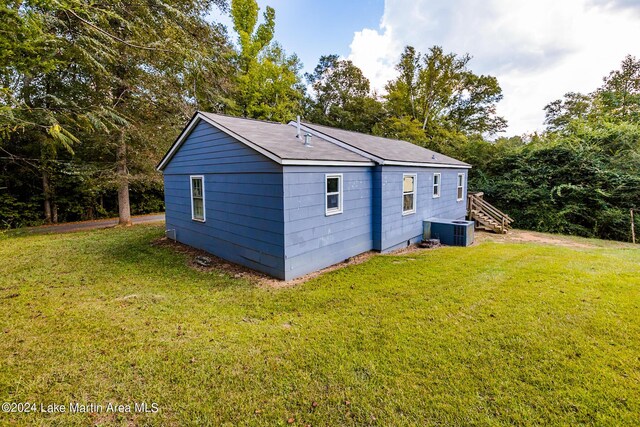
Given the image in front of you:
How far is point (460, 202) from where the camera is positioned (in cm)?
1400

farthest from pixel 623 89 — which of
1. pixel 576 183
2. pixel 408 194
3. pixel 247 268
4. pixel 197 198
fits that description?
pixel 197 198

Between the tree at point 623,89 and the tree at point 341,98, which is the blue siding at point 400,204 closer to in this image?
the tree at point 623,89

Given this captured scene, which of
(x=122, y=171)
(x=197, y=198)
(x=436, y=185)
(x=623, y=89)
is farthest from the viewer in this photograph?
(x=623, y=89)

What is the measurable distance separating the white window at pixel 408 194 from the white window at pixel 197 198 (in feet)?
21.0

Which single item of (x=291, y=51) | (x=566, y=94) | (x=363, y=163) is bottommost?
(x=363, y=163)

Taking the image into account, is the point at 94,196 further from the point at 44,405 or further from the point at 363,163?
the point at 44,405

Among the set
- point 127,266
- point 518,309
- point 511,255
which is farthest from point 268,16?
point 518,309

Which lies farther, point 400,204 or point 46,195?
point 46,195

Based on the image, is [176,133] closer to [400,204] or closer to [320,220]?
[320,220]

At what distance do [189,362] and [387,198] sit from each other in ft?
22.5

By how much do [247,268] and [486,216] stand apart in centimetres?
1215

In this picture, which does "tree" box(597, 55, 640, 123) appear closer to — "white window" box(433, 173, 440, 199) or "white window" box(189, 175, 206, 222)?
"white window" box(433, 173, 440, 199)

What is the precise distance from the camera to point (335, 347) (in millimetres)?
3729

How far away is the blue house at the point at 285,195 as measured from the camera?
657cm
